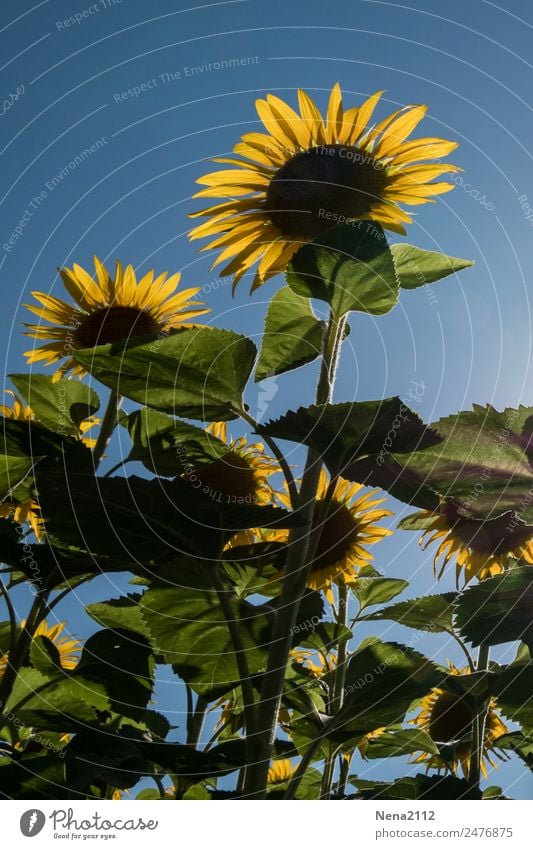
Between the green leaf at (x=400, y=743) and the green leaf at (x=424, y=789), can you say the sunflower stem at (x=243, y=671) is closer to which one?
the green leaf at (x=424, y=789)

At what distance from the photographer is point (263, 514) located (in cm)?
98

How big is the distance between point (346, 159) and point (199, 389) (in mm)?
543

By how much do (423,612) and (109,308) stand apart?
989 mm

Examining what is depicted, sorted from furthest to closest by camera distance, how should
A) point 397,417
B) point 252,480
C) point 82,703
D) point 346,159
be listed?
point 252,480, point 346,159, point 82,703, point 397,417

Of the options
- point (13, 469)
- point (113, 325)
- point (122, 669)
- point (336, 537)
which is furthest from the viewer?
point (113, 325)

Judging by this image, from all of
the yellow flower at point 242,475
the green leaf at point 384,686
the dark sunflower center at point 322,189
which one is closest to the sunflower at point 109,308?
the yellow flower at point 242,475

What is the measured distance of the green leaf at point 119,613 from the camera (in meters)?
1.28

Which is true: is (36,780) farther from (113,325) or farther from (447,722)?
(447,722)

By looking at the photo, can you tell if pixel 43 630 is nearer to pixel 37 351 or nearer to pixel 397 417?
pixel 37 351

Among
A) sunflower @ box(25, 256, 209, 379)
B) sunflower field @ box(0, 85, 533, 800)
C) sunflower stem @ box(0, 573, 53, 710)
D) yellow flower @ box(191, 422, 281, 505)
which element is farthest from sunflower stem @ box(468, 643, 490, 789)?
sunflower @ box(25, 256, 209, 379)

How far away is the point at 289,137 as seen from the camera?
1.45 metres

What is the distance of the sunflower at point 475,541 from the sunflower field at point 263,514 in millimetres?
15

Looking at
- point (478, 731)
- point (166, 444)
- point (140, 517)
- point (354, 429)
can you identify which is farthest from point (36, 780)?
point (478, 731)
